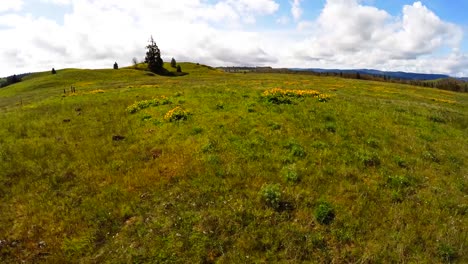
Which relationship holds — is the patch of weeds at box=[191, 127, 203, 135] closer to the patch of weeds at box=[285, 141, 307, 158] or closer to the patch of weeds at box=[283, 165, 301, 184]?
the patch of weeds at box=[285, 141, 307, 158]

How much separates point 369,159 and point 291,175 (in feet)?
13.2

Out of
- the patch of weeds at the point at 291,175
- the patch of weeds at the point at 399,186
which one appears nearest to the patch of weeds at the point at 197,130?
the patch of weeds at the point at 291,175

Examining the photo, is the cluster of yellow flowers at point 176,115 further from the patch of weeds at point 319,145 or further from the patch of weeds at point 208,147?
the patch of weeds at point 319,145

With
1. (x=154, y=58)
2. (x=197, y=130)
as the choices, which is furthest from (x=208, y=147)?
(x=154, y=58)

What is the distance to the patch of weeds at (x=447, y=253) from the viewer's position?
8227 millimetres

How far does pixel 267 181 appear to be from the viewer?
11.4m

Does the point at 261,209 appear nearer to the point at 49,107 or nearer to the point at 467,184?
the point at 467,184

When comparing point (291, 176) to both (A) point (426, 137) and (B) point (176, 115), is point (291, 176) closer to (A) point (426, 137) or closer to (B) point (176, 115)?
(B) point (176, 115)

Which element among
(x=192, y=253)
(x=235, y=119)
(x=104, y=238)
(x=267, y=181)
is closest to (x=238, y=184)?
(x=267, y=181)

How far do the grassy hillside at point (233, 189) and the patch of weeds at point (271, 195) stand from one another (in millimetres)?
53

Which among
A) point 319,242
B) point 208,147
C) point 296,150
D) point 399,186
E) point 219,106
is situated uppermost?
point 219,106

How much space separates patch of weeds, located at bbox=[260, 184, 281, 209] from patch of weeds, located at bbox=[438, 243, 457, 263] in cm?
458

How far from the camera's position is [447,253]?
8297mm

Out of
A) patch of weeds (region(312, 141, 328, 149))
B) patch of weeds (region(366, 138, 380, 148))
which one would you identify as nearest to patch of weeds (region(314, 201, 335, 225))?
patch of weeds (region(312, 141, 328, 149))
